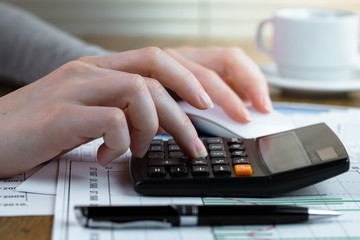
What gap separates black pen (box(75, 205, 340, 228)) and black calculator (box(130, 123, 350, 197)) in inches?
1.9

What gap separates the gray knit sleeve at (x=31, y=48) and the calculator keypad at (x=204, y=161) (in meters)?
0.41

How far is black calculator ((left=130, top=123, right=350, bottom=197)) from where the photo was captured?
1.56 ft

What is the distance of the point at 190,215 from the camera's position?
0.41m

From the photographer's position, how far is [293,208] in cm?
43

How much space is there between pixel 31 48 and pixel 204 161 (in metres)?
0.60

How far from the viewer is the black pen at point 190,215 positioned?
403mm

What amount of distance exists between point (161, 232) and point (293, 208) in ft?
0.36

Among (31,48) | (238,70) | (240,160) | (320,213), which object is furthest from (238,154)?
(31,48)

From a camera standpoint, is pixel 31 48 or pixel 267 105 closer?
pixel 267 105

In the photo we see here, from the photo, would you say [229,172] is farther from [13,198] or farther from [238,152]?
[13,198]

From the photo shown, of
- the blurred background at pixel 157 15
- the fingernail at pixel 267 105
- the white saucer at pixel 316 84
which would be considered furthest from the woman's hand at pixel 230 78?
the blurred background at pixel 157 15

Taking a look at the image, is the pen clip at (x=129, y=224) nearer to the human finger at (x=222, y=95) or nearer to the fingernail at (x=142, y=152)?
the fingernail at (x=142, y=152)

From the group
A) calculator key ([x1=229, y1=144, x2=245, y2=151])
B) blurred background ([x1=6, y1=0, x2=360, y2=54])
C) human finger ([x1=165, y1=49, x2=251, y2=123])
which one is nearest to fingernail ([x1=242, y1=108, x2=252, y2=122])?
human finger ([x1=165, y1=49, x2=251, y2=123])

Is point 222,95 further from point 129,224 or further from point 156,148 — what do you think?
point 129,224
